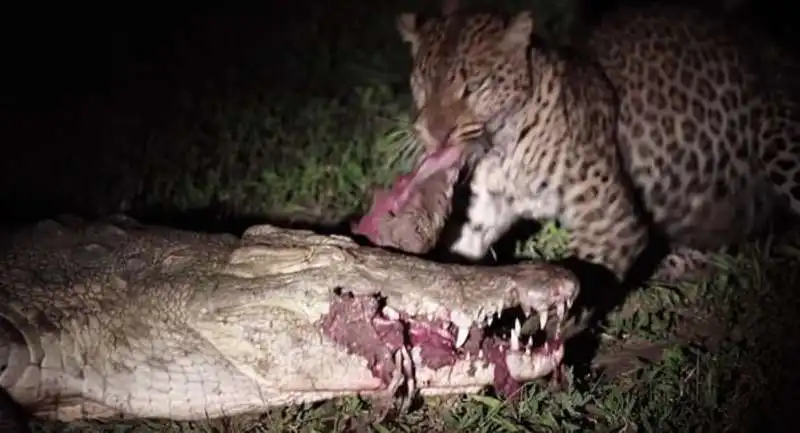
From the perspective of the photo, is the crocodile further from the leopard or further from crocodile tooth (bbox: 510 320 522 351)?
the leopard

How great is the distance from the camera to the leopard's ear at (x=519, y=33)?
17.0 feet

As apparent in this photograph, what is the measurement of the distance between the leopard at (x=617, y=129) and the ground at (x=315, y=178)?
295 millimetres

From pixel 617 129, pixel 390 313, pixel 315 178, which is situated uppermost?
pixel 617 129

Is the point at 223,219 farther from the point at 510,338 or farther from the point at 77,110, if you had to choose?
the point at 510,338

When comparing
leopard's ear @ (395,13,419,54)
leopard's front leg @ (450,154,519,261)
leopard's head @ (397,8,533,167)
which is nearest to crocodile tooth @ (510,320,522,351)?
leopard's head @ (397,8,533,167)

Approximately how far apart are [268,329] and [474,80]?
67.4 inches

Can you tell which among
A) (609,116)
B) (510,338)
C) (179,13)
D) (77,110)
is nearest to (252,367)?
(510,338)

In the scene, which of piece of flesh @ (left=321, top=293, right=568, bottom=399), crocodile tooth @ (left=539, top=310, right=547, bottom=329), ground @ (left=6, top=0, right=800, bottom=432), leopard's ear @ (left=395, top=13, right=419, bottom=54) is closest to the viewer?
piece of flesh @ (left=321, top=293, right=568, bottom=399)

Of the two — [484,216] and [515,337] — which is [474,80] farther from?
[515,337]

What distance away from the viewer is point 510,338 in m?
3.91

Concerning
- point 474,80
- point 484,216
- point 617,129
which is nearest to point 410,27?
point 474,80

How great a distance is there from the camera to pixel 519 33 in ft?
17.1

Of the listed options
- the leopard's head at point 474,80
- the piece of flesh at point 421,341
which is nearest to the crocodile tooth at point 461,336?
the piece of flesh at point 421,341

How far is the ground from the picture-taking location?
4332 millimetres
